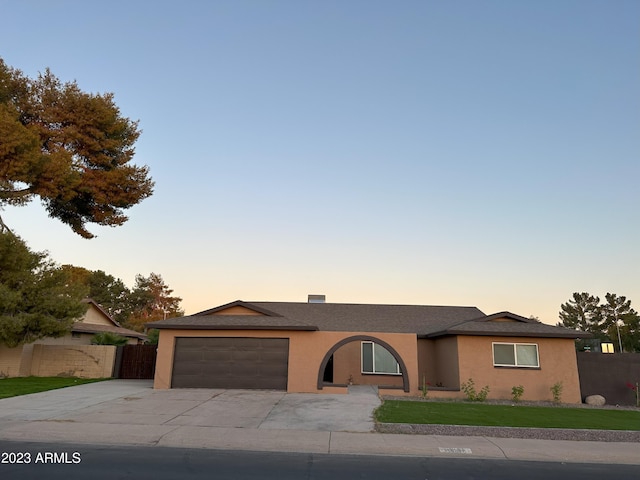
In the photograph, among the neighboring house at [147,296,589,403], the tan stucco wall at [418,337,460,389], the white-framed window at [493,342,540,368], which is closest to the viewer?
the neighboring house at [147,296,589,403]

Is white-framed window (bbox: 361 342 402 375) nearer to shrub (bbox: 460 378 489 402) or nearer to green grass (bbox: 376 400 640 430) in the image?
shrub (bbox: 460 378 489 402)

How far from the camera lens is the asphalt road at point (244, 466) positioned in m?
6.77

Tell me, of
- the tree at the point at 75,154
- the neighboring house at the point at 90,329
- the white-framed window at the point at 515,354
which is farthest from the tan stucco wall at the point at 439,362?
the neighboring house at the point at 90,329

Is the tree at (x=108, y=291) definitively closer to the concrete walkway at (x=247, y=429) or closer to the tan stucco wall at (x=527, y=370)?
the concrete walkway at (x=247, y=429)

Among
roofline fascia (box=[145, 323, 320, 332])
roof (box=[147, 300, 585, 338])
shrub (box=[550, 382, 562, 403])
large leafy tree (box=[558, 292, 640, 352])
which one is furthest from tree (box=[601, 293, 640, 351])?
roofline fascia (box=[145, 323, 320, 332])

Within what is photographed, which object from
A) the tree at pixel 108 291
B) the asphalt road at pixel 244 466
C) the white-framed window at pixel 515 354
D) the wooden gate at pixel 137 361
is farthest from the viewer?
the tree at pixel 108 291

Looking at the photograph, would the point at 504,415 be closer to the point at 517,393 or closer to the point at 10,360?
the point at 517,393

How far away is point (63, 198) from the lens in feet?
61.8

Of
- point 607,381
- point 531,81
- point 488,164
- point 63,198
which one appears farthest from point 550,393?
point 63,198

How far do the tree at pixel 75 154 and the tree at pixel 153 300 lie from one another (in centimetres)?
4223

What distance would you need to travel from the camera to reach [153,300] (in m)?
61.5

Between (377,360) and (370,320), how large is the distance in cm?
320

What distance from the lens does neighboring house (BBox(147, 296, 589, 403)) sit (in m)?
17.9

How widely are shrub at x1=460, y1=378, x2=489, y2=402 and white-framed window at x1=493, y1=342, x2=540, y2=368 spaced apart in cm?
124
